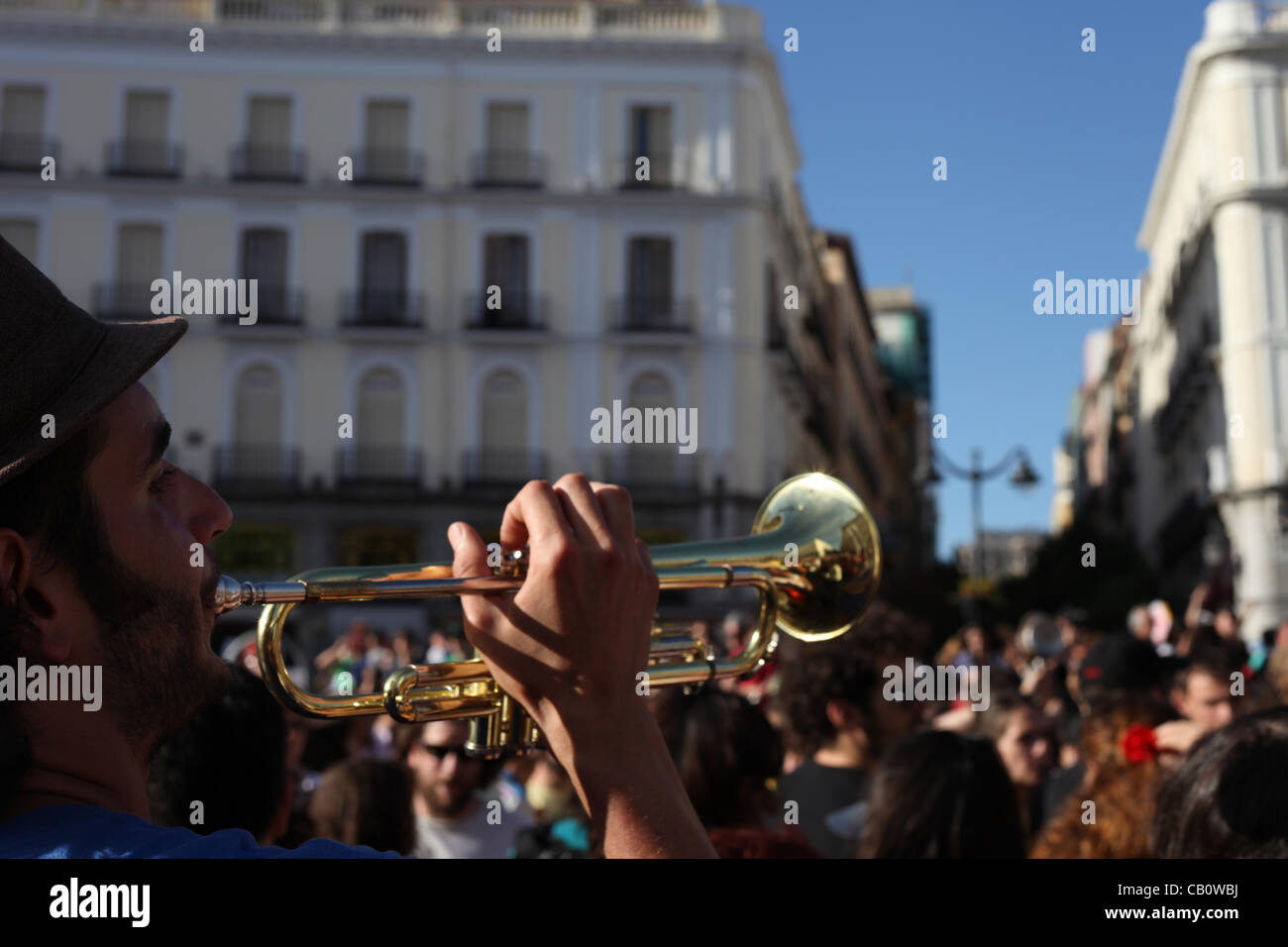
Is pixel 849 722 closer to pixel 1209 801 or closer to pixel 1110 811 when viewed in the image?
pixel 1110 811

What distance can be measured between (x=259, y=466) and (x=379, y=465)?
2283mm

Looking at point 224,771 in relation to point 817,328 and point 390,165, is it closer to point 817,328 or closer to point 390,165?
point 390,165

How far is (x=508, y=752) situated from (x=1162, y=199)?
42255 millimetres

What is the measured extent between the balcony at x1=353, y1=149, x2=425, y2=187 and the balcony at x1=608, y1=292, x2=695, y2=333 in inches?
189

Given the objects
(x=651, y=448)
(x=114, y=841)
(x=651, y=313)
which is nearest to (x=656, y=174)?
(x=651, y=313)

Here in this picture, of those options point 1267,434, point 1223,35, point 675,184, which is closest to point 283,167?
point 675,184

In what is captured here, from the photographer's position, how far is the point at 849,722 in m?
4.25

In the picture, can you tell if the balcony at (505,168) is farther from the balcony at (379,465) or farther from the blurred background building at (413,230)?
the balcony at (379,465)

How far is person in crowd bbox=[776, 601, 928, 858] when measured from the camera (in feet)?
13.0

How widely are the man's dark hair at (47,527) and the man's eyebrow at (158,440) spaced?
0.18 feet

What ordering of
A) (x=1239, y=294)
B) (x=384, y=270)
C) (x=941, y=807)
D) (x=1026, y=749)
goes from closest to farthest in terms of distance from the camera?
(x=941, y=807) → (x=1026, y=749) → (x=384, y=270) → (x=1239, y=294)

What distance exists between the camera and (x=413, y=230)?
1043 inches

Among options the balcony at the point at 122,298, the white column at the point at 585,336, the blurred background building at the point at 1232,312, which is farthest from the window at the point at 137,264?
the blurred background building at the point at 1232,312

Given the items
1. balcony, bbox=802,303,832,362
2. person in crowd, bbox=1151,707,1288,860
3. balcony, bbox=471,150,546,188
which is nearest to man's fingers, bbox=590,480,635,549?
person in crowd, bbox=1151,707,1288,860
